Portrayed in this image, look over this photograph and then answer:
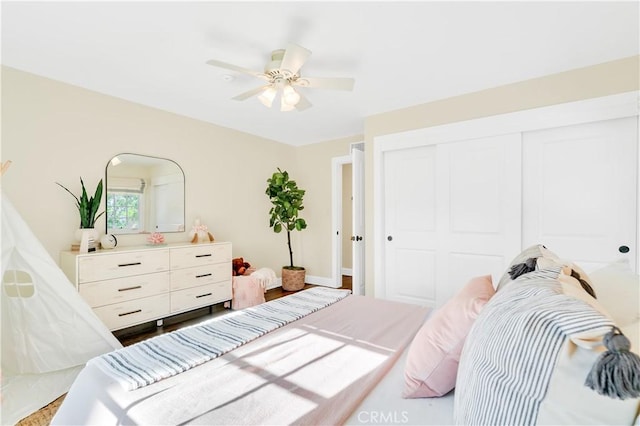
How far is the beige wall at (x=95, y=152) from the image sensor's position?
247 centimetres

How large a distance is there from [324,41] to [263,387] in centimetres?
211

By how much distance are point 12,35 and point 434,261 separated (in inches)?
157

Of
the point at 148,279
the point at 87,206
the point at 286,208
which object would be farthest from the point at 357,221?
the point at 87,206

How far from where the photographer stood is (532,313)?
59 centimetres

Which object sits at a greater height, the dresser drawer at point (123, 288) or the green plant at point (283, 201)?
the green plant at point (283, 201)

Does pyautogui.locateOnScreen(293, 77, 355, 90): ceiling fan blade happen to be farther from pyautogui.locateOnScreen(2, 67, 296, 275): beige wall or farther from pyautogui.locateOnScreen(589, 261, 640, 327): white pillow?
pyautogui.locateOnScreen(2, 67, 296, 275): beige wall

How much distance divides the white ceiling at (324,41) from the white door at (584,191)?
0.60 metres

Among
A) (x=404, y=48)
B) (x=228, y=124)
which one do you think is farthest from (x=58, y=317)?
(x=404, y=48)

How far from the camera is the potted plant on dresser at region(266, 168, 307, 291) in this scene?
450 cm

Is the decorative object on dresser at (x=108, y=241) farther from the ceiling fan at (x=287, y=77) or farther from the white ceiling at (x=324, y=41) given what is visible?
the ceiling fan at (x=287, y=77)

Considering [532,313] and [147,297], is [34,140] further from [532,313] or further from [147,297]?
[532,313]

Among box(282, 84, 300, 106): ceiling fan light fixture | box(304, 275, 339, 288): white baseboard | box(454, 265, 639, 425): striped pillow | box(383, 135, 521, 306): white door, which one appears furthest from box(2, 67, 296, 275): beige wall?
box(454, 265, 639, 425): striped pillow

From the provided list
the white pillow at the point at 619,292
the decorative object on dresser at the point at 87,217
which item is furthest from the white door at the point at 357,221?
the decorative object on dresser at the point at 87,217

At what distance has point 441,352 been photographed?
0.99 meters
